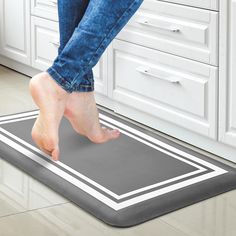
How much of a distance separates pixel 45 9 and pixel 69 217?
5.07 feet

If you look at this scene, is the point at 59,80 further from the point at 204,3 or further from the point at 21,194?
the point at 204,3

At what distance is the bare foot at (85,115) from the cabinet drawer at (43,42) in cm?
95

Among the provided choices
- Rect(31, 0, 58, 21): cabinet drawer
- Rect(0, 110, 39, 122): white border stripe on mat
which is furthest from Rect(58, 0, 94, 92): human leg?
Rect(31, 0, 58, 21): cabinet drawer

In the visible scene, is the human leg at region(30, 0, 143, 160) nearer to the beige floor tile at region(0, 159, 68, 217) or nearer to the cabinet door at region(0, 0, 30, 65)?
the beige floor tile at region(0, 159, 68, 217)

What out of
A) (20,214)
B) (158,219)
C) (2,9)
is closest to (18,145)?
(20,214)

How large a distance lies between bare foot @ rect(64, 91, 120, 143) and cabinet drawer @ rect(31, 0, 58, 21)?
959 mm

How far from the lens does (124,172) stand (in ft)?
8.23

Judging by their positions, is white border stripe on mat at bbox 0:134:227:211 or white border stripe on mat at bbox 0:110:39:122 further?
white border stripe on mat at bbox 0:110:39:122

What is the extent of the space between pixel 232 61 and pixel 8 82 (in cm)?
149

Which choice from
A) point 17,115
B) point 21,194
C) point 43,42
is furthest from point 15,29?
point 21,194

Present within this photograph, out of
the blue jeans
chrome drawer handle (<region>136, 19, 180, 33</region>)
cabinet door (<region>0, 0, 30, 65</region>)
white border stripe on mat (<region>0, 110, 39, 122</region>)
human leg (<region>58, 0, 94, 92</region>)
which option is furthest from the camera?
cabinet door (<region>0, 0, 30, 65</region>)

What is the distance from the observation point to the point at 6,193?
2.37 metres

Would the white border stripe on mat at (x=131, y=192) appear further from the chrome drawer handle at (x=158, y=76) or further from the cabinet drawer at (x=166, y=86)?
the chrome drawer handle at (x=158, y=76)

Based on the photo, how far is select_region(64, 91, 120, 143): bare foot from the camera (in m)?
2.38
